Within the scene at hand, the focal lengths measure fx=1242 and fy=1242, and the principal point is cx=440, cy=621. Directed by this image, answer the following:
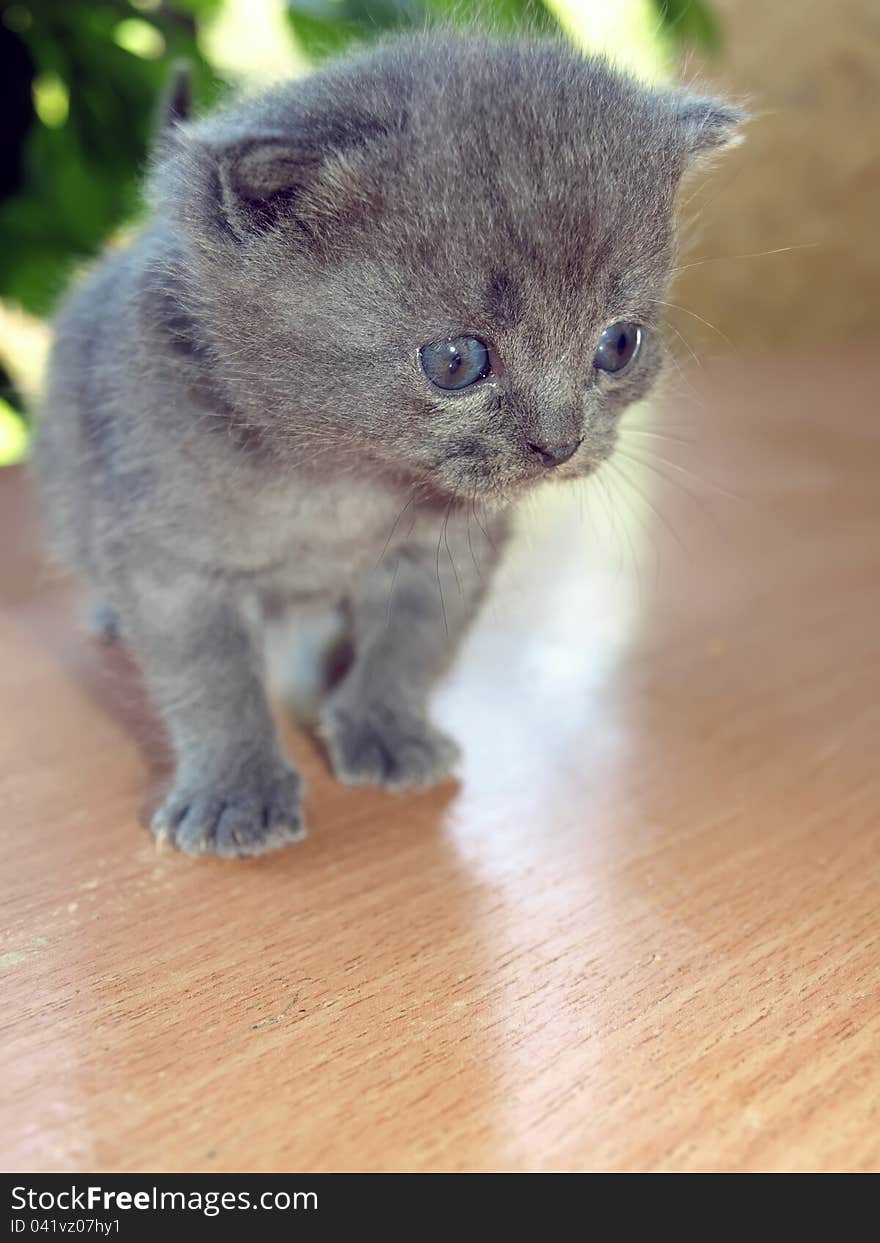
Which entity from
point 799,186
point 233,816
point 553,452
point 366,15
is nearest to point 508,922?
point 233,816

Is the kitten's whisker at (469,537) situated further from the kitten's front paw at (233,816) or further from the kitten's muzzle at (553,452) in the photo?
the kitten's front paw at (233,816)

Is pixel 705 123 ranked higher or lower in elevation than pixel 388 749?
higher

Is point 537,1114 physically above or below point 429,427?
below

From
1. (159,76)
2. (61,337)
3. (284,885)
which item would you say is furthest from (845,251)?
(284,885)

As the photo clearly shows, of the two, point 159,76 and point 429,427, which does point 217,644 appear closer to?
point 429,427

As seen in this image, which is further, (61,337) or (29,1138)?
(61,337)

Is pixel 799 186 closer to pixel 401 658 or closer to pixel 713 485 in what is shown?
pixel 713 485
